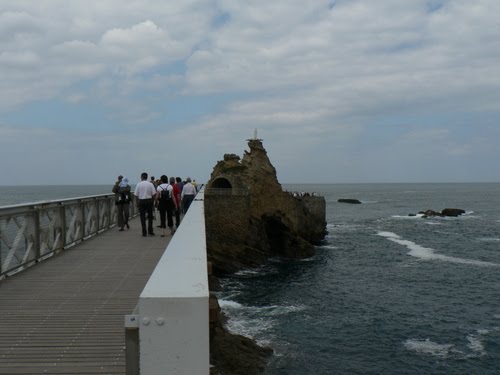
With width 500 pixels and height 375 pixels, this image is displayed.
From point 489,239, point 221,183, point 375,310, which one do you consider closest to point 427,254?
point 489,239

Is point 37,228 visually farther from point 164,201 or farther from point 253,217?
point 253,217

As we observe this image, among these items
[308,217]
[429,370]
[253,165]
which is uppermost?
[253,165]

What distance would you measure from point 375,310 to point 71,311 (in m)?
18.7

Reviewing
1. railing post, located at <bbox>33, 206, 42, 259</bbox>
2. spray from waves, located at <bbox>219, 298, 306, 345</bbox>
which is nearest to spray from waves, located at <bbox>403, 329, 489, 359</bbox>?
spray from waves, located at <bbox>219, 298, 306, 345</bbox>

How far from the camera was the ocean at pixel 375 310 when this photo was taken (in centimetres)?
1677

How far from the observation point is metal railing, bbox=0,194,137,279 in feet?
26.7

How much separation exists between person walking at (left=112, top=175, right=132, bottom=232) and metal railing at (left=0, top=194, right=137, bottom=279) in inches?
33.8

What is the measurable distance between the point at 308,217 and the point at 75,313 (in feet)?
139

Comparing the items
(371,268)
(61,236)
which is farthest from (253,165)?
(61,236)

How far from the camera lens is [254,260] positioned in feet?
116

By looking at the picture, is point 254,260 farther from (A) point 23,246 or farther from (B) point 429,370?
(A) point 23,246

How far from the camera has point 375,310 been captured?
2280 cm

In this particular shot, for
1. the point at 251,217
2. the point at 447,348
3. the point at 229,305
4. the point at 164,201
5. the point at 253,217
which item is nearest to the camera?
the point at 164,201

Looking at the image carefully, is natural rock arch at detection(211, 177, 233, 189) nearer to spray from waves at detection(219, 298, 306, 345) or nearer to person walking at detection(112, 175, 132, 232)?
spray from waves at detection(219, 298, 306, 345)
